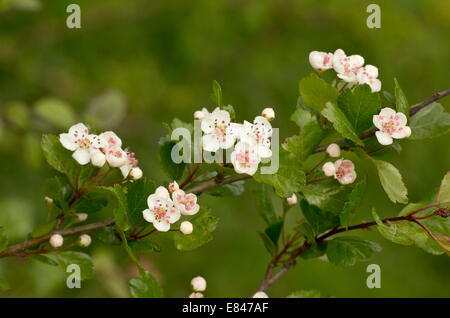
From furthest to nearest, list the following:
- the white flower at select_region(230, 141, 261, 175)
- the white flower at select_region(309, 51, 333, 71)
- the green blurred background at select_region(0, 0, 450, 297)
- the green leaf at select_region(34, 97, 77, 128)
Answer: the green blurred background at select_region(0, 0, 450, 297), the green leaf at select_region(34, 97, 77, 128), the white flower at select_region(309, 51, 333, 71), the white flower at select_region(230, 141, 261, 175)

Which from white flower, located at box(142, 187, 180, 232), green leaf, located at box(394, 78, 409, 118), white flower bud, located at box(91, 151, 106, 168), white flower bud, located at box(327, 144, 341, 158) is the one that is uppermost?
green leaf, located at box(394, 78, 409, 118)

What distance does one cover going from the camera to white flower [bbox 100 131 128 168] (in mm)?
1061

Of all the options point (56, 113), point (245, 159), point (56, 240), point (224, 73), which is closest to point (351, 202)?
point (245, 159)

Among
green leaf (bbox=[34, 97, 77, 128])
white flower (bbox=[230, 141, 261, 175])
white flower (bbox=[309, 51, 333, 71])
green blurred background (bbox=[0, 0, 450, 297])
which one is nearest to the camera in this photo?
white flower (bbox=[230, 141, 261, 175])

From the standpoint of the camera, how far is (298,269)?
296cm

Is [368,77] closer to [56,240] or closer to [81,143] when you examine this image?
[81,143]

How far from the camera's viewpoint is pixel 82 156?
1.07 metres

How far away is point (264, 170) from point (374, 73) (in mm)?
291

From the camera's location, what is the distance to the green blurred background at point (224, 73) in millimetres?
2795

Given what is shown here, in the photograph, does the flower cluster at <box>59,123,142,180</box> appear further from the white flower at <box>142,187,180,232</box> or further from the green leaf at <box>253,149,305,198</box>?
the green leaf at <box>253,149,305,198</box>

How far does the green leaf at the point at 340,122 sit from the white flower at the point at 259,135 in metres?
0.10

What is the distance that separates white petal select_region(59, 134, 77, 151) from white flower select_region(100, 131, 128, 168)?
6cm

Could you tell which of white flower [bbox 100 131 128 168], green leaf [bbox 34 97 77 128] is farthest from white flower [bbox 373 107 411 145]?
green leaf [bbox 34 97 77 128]
